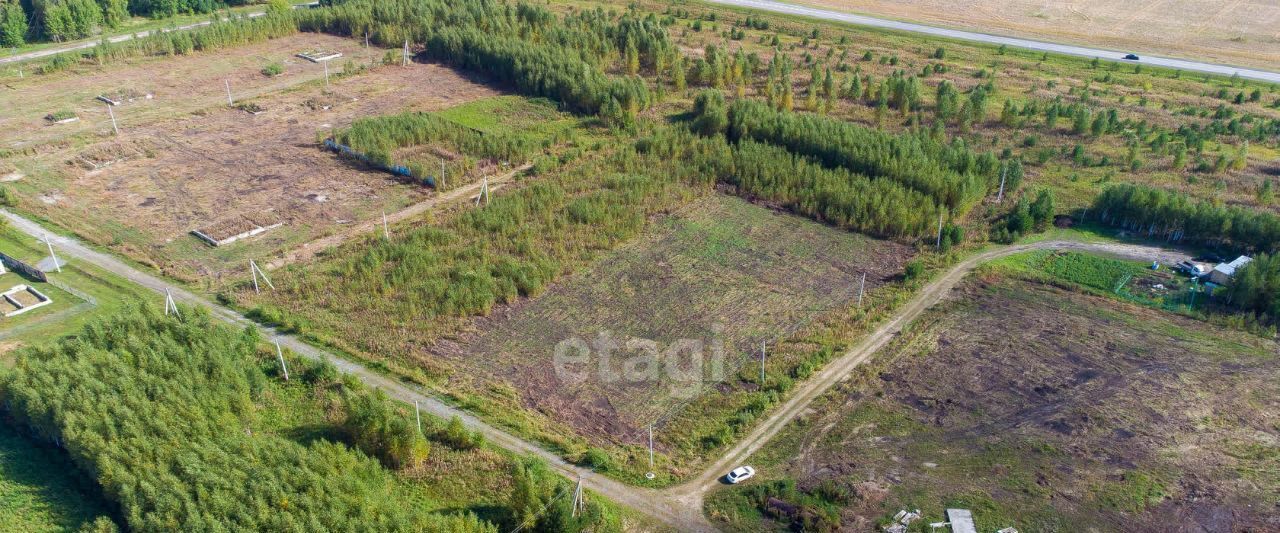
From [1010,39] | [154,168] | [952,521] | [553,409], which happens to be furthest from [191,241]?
[1010,39]

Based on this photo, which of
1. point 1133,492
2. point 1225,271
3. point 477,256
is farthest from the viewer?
point 477,256

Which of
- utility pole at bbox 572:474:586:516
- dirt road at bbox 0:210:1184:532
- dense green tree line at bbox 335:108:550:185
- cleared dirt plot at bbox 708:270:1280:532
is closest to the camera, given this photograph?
utility pole at bbox 572:474:586:516

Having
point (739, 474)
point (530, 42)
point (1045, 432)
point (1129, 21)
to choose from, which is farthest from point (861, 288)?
point (1129, 21)

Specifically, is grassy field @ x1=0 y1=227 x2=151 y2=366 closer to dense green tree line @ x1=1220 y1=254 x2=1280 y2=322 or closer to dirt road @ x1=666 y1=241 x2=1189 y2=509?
dirt road @ x1=666 y1=241 x2=1189 y2=509

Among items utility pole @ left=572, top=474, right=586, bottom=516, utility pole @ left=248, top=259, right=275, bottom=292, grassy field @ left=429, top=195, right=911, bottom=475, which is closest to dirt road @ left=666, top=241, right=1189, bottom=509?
grassy field @ left=429, top=195, right=911, bottom=475

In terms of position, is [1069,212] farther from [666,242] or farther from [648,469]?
[648,469]

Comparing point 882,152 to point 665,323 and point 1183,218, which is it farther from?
point 665,323

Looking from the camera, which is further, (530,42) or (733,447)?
(530,42)

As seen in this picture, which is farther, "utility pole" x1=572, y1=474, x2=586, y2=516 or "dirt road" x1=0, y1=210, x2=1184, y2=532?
"dirt road" x1=0, y1=210, x2=1184, y2=532
